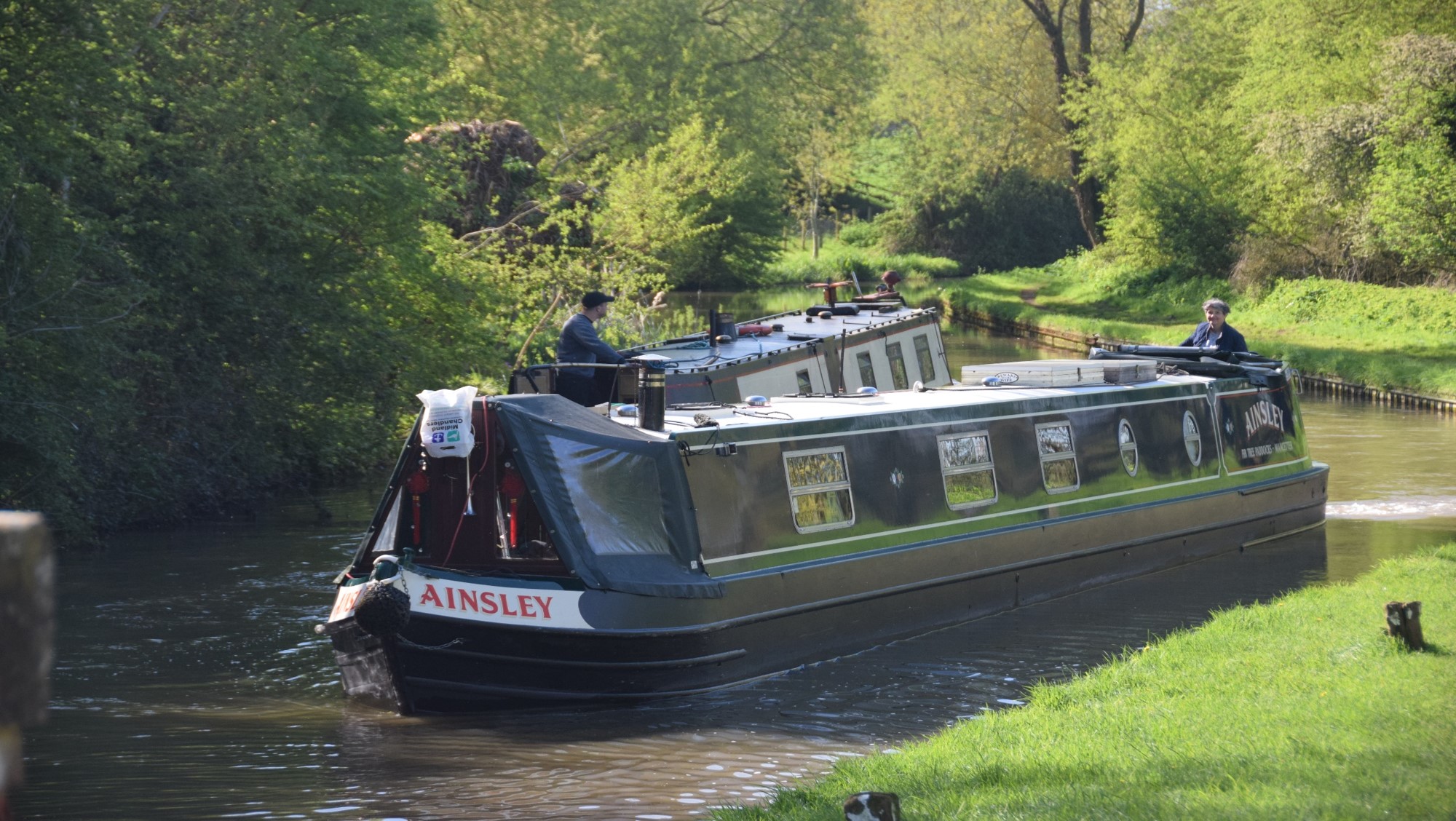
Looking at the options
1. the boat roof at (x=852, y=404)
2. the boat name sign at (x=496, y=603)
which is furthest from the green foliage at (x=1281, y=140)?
the boat name sign at (x=496, y=603)

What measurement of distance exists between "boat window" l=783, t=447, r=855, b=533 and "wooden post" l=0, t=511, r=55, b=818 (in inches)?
368

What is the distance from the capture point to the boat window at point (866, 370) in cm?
1759

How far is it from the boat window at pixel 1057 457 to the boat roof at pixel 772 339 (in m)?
3.38

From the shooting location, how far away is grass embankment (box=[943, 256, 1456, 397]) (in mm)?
28625

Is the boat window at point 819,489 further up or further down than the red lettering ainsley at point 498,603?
further up

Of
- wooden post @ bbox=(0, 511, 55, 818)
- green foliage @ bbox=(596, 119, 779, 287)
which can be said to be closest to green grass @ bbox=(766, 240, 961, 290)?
green foliage @ bbox=(596, 119, 779, 287)

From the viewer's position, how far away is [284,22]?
17.7 meters

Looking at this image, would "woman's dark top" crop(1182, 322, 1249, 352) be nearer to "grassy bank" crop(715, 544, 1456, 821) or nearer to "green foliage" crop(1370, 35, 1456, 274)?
"grassy bank" crop(715, 544, 1456, 821)

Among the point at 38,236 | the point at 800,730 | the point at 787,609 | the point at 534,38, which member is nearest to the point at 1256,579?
the point at 787,609

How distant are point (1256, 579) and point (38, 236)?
12116 millimetres

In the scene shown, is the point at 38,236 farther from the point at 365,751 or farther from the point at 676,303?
the point at 676,303

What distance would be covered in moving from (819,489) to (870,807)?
6433 millimetres

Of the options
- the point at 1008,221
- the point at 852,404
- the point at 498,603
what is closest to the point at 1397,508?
the point at 852,404

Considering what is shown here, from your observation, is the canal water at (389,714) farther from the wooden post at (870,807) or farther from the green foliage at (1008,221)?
the green foliage at (1008,221)
